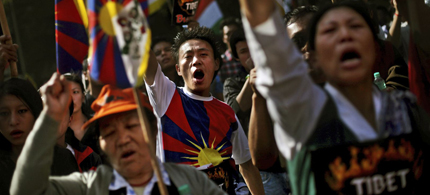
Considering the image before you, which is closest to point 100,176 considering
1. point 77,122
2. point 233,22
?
point 77,122

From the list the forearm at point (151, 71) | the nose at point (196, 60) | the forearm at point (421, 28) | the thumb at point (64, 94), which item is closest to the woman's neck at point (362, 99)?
the forearm at point (421, 28)

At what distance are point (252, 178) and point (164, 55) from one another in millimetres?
1952

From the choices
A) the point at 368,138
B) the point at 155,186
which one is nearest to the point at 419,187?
the point at 368,138

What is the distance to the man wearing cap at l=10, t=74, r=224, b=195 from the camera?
2.13 metres

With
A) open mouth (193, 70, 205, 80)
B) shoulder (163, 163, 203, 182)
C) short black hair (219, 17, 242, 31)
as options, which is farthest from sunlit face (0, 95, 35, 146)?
short black hair (219, 17, 242, 31)

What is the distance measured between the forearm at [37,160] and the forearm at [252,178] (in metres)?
1.82

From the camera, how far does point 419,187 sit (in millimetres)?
2025

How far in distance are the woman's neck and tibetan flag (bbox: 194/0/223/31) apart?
1029 millimetres

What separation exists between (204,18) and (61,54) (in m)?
1.14

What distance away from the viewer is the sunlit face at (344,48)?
1.98 m

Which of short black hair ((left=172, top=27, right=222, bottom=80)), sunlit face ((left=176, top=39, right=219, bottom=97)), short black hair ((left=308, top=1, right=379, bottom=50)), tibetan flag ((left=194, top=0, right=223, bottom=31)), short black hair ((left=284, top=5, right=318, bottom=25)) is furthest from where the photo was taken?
short black hair ((left=172, top=27, right=222, bottom=80))

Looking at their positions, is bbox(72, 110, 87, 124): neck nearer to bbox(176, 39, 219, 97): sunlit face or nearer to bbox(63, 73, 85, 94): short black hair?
bbox(63, 73, 85, 94): short black hair

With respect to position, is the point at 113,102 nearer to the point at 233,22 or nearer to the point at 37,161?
the point at 37,161

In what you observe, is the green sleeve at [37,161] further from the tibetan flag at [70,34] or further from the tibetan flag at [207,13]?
the tibetan flag at [70,34]
